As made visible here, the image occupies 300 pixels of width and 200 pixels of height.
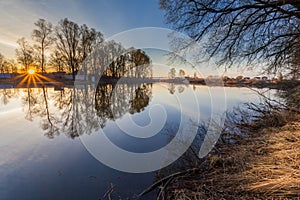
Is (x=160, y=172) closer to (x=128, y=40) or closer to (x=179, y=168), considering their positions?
(x=179, y=168)

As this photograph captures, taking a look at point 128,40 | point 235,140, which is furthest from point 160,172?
point 128,40

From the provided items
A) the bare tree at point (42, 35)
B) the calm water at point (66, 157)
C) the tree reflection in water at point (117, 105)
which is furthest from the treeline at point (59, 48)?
the calm water at point (66, 157)

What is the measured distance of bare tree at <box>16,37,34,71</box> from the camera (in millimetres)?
32844

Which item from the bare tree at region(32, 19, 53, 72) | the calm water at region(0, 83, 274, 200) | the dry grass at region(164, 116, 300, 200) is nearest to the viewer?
the dry grass at region(164, 116, 300, 200)

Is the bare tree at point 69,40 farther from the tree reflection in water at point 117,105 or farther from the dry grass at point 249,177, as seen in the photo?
the dry grass at point 249,177

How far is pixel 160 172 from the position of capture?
329cm

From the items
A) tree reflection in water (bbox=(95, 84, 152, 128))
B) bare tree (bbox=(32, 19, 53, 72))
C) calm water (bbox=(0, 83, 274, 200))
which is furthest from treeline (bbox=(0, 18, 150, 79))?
calm water (bbox=(0, 83, 274, 200))

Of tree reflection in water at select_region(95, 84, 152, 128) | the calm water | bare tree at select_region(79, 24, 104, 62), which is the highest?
bare tree at select_region(79, 24, 104, 62)

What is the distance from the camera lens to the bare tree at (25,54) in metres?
32.8

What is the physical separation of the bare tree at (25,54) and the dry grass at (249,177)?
3978 cm

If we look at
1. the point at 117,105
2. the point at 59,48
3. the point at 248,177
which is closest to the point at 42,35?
the point at 59,48

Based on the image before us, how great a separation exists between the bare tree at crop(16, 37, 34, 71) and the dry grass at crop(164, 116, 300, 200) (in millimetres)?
39781

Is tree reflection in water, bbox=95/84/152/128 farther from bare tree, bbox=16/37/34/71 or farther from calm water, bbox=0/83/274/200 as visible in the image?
bare tree, bbox=16/37/34/71

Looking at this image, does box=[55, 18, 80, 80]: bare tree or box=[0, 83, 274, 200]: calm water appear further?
box=[55, 18, 80, 80]: bare tree
